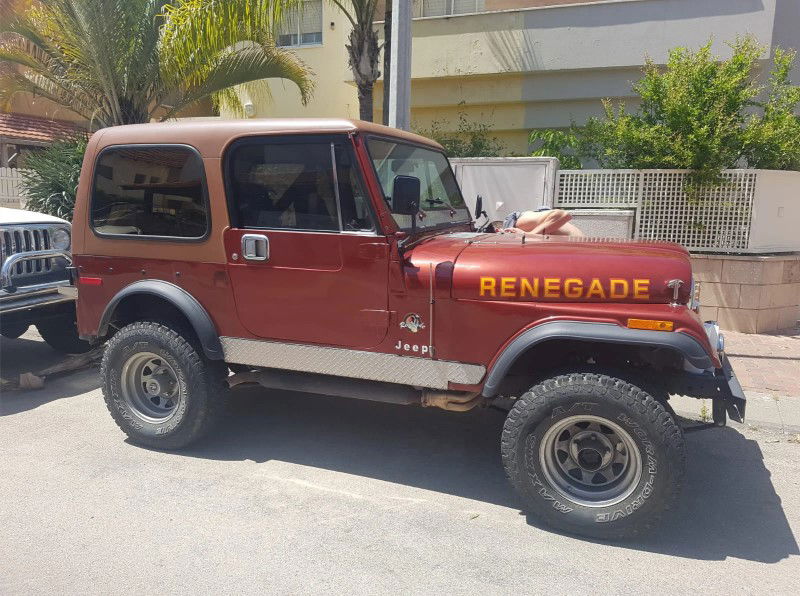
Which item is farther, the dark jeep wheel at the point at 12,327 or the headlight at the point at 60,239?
the headlight at the point at 60,239

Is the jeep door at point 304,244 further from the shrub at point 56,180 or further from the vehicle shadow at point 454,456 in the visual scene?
the shrub at point 56,180

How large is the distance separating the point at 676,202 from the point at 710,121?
0.97 metres

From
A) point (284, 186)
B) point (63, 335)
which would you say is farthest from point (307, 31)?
point (284, 186)

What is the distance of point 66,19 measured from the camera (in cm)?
824

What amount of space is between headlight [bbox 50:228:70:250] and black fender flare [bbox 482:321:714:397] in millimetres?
4730

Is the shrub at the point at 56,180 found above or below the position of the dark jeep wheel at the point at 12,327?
above

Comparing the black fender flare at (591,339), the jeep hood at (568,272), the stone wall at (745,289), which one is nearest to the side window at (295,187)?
the jeep hood at (568,272)

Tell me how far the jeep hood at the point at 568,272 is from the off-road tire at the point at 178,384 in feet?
5.62

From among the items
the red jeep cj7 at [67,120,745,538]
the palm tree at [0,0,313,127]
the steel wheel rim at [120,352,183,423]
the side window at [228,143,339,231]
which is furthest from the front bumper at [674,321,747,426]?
the palm tree at [0,0,313,127]

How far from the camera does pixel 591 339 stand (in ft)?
10.5

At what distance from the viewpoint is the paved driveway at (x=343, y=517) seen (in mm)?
2975

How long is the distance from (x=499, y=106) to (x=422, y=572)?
1023 centimetres

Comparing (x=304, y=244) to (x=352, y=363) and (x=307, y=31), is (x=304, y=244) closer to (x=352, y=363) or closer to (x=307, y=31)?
(x=352, y=363)

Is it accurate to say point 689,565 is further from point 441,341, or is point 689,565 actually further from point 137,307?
point 137,307
